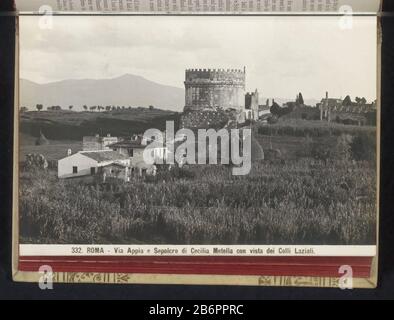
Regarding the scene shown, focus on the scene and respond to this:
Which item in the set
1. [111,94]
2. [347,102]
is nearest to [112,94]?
[111,94]

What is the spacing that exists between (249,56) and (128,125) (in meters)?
0.23

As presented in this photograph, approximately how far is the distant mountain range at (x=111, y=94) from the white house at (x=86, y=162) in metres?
0.08

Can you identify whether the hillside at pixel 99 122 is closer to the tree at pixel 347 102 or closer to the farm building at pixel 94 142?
the farm building at pixel 94 142

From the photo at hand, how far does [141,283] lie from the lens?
3.13 ft

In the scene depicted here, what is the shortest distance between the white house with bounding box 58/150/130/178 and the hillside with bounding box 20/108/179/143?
0.10 ft

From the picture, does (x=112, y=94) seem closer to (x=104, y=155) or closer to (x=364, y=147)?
(x=104, y=155)

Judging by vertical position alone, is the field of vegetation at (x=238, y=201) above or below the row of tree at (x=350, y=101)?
below

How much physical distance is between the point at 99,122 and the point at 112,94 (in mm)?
50

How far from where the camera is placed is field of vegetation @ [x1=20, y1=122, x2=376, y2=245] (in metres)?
0.93

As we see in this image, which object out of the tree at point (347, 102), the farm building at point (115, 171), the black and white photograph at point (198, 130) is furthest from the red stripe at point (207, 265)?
the tree at point (347, 102)

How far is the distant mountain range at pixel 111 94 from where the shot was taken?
0.92m
